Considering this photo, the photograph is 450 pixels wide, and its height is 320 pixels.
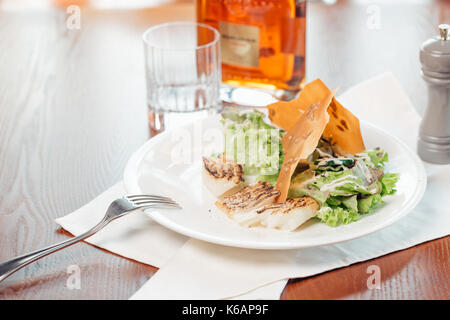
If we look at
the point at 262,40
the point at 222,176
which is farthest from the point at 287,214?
the point at 262,40

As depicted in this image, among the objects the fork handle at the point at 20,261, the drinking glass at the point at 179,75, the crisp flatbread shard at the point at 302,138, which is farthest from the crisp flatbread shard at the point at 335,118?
the fork handle at the point at 20,261

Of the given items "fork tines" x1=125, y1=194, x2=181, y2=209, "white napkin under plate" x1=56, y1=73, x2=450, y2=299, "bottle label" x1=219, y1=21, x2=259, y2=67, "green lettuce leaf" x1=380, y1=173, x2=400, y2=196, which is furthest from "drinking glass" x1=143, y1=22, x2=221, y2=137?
"green lettuce leaf" x1=380, y1=173, x2=400, y2=196

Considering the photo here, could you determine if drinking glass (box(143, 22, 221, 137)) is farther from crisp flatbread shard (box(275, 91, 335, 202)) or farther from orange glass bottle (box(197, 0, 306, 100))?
crisp flatbread shard (box(275, 91, 335, 202))

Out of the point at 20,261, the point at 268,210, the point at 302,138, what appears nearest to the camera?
the point at 20,261

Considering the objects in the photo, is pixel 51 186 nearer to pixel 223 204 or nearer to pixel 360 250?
pixel 223 204

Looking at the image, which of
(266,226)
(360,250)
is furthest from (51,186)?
(360,250)

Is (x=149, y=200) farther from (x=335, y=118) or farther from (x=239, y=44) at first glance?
(x=239, y=44)
